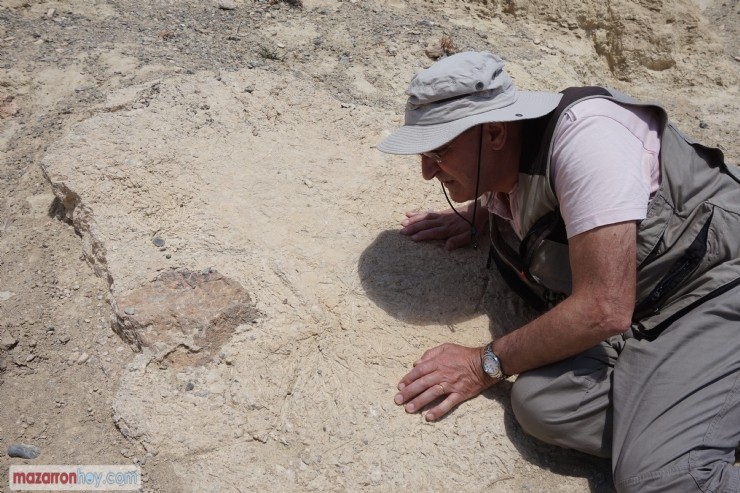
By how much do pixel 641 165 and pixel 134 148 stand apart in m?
2.18

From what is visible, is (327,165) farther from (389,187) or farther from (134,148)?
(134,148)

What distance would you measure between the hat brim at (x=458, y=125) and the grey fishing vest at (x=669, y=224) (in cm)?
6

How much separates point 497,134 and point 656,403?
38.1 inches

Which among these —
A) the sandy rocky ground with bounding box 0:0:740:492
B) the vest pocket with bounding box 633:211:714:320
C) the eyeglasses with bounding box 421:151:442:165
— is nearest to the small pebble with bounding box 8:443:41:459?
the sandy rocky ground with bounding box 0:0:740:492

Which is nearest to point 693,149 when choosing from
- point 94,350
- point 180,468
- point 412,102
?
point 412,102

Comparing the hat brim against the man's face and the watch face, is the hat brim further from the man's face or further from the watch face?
the watch face

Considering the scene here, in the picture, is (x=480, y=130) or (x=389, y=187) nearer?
(x=480, y=130)

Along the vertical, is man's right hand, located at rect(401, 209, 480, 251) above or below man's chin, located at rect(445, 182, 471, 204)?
below

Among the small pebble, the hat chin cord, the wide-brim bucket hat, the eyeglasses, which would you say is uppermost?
the wide-brim bucket hat

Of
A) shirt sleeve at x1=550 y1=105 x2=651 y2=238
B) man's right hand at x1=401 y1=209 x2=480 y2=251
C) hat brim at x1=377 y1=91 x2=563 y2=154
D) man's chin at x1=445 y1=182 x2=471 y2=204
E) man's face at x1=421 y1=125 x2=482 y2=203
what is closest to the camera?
shirt sleeve at x1=550 y1=105 x2=651 y2=238

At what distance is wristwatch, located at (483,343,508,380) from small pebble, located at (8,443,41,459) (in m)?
1.53

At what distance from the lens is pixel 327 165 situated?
3111 mm

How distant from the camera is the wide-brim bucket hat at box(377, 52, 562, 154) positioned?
2039 mm

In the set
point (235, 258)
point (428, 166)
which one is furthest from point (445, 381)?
point (235, 258)
